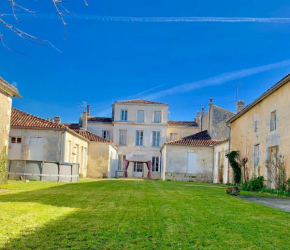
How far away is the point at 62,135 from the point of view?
20422 millimetres

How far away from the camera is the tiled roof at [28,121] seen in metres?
20.2

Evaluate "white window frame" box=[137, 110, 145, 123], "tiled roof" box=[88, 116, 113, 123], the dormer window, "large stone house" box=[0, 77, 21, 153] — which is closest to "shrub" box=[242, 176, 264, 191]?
"large stone house" box=[0, 77, 21, 153]

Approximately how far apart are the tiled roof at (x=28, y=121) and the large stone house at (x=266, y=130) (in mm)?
10093

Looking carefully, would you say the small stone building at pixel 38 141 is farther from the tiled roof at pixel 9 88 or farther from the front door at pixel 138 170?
the front door at pixel 138 170

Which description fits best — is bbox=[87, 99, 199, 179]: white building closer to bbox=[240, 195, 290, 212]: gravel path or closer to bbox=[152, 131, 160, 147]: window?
bbox=[152, 131, 160, 147]: window

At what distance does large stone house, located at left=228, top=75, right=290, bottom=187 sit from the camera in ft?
44.1

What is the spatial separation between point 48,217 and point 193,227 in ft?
7.07

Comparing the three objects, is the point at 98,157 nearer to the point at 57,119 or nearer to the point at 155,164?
the point at 57,119

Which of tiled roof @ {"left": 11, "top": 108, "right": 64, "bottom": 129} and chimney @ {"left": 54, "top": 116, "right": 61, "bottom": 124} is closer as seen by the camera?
tiled roof @ {"left": 11, "top": 108, "right": 64, "bottom": 129}

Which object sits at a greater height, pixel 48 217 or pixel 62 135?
pixel 62 135

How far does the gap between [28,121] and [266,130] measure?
1303 centimetres

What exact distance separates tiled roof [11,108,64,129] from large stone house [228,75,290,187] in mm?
10093

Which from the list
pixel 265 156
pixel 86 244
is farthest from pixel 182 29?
pixel 86 244

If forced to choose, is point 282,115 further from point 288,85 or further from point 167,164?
point 167,164
